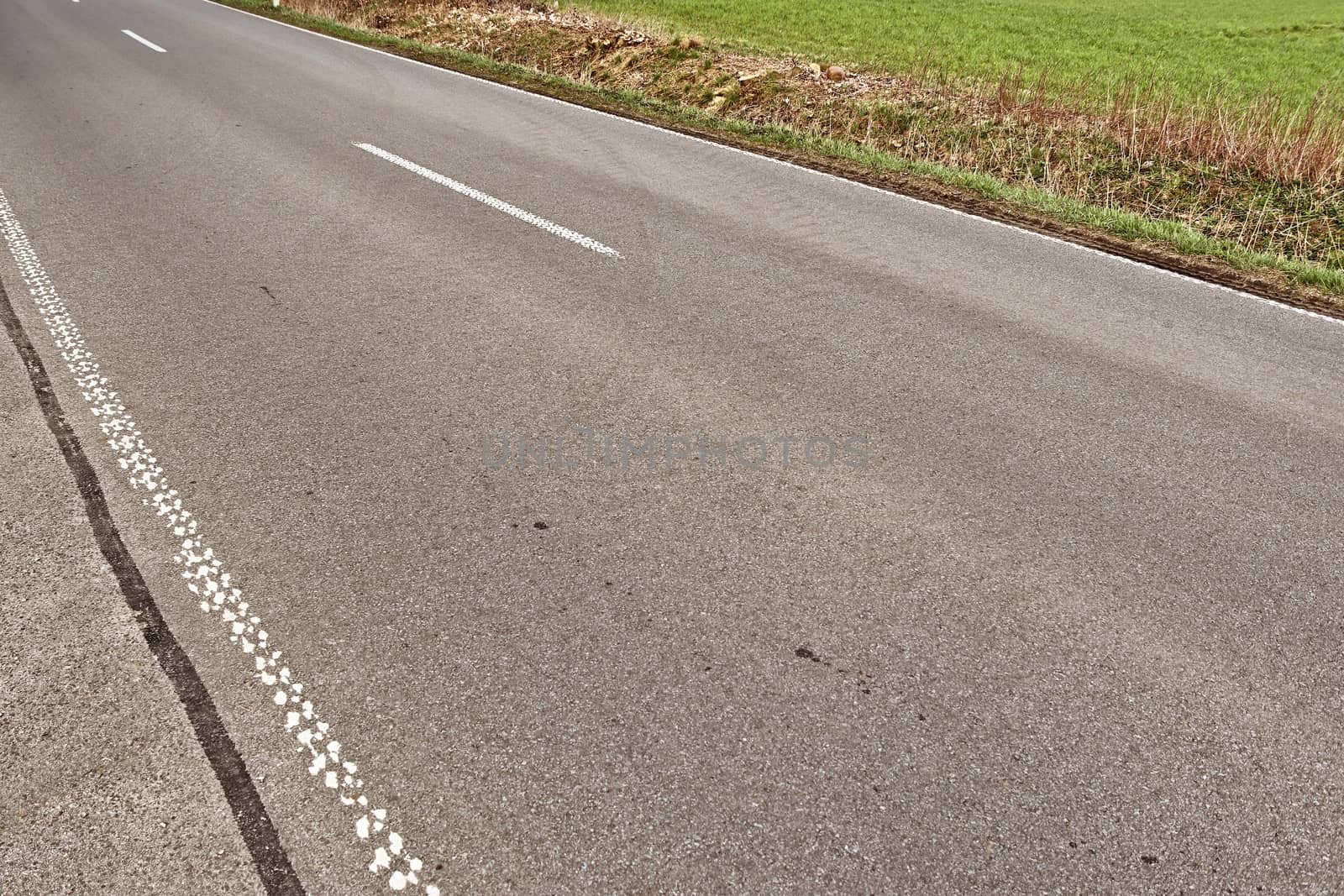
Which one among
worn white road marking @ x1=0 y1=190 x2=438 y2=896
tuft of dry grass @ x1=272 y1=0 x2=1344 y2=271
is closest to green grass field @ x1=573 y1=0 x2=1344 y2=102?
tuft of dry grass @ x1=272 y1=0 x2=1344 y2=271

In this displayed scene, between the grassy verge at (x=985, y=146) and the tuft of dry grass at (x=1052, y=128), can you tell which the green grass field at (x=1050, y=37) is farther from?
the grassy verge at (x=985, y=146)

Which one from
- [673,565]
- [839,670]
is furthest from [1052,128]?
[839,670]

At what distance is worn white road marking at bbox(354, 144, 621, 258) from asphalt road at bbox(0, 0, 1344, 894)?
0.23 metres

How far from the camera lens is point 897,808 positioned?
9.05ft

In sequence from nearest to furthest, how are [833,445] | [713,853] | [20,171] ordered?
[713,853] → [833,445] → [20,171]

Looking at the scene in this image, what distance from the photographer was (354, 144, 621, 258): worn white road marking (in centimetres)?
730

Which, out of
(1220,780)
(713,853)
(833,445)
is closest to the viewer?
(713,853)

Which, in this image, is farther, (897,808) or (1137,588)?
(1137,588)

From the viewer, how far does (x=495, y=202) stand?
8.23 meters

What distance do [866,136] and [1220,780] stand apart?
9.61 m

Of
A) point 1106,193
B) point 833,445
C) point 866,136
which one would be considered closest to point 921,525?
point 833,445

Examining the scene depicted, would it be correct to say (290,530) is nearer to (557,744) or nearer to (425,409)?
(425,409)

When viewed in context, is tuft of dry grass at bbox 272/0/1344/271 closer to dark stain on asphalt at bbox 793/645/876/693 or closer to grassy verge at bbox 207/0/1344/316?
grassy verge at bbox 207/0/1344/316

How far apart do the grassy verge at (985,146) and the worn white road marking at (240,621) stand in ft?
22.0
